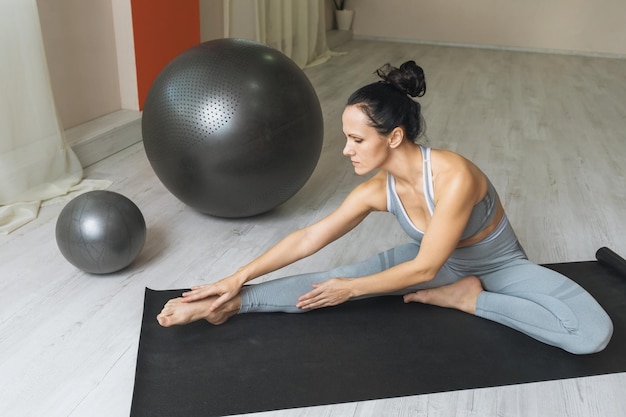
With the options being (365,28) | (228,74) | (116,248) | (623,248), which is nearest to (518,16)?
(365,28)

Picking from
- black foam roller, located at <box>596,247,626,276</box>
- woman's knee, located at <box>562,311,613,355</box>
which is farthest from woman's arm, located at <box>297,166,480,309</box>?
black foam roller, located at <box>596,247,626,276</box>

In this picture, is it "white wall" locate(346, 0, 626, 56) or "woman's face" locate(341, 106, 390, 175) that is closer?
"woman's face" locate(341, 106, 390, 175)

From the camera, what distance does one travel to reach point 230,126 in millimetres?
2324

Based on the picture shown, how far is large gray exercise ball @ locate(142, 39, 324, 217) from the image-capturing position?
2.34m

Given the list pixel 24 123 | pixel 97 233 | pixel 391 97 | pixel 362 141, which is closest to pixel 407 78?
pixel 391 97

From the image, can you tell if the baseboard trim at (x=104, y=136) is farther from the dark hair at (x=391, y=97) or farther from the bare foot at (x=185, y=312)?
the dark hair at (x=391, y=97)

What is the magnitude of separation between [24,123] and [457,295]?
78.3 inches

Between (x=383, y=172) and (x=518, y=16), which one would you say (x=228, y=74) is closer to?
(x=383, y=172)

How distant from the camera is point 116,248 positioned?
212 centimetres

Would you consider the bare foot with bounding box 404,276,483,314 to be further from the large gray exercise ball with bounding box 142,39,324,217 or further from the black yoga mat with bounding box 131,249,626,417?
the large gray exercise ball with bounding box 142,39,324,217

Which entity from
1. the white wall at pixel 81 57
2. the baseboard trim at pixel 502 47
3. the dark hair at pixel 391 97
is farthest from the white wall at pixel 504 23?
the dark hair at pixel 391 97

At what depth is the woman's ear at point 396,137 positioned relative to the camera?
167 centimetres

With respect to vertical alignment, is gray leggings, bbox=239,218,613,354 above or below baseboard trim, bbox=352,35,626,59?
above

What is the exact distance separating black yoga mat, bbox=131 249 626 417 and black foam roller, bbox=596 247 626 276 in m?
0.31
